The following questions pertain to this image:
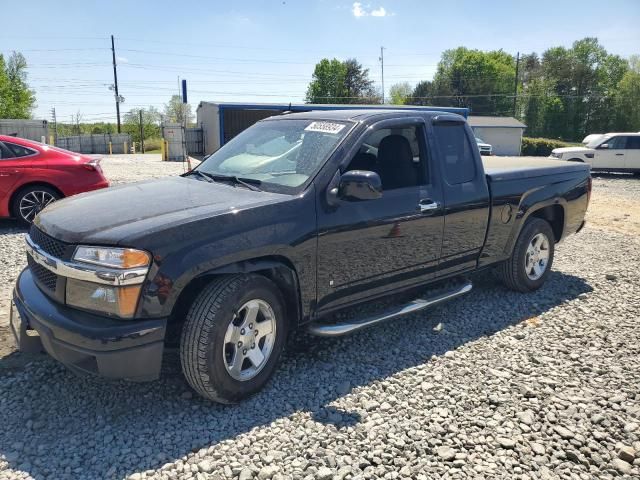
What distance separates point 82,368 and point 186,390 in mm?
783

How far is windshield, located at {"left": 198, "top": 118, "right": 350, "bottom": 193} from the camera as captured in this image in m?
3.69

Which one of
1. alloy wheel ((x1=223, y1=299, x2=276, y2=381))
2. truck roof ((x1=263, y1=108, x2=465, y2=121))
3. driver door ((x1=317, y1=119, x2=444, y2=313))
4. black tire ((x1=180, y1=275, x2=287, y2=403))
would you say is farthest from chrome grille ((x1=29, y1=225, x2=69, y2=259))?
truck roof ((x1=263, y1=108, x2=465, y2=121))

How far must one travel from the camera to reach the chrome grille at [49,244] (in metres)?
3.00

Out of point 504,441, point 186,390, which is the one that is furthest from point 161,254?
point 504,441

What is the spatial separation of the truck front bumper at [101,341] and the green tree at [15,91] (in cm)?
6894

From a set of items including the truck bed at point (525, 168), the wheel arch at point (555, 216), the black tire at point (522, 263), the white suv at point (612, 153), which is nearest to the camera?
the truck bed at point (525, 168)

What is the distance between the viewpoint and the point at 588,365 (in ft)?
12.9

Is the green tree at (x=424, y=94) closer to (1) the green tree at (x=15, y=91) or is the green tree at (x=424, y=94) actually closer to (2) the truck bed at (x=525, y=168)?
(1) the green tree at (x=15, y=91)

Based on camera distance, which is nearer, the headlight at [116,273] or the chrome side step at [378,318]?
the headlight at [116,273]

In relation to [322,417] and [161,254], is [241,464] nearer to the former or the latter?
[322,417]

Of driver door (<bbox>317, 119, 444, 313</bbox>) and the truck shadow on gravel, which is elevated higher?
driver door (<bbox>317, 119, 444, 313</bbox>)

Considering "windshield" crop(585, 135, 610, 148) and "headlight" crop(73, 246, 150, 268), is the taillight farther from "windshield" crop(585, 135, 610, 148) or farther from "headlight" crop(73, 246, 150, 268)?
"windshield" crop(585, 135, 610, 148)

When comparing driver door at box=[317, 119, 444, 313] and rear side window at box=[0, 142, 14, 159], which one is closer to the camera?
driver door at box=[317, 119, 444, 313]

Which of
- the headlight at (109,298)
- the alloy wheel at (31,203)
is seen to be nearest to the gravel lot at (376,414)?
the headlight at (109,298)
